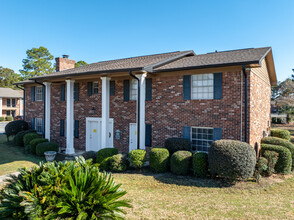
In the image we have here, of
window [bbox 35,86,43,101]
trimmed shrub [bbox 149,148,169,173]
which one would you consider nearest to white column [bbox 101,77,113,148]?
trimmed shrub [bbox 149,148,169,173]

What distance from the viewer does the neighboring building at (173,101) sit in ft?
30.2

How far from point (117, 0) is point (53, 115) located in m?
9.66

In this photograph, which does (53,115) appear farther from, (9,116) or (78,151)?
(9,116)

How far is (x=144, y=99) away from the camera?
34.4 feet

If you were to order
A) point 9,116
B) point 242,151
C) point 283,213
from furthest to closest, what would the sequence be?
point 9,116
point 242,151
point 283,213

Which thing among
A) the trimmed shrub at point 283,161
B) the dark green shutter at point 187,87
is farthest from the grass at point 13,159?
the trimmed shrub at point 283,161

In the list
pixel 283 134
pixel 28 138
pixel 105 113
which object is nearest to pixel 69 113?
pixel 105 113

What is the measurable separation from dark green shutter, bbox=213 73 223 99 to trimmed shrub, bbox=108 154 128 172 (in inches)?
200

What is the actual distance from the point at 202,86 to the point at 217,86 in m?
0.72

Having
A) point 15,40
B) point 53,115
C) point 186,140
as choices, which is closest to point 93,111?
point 53,115

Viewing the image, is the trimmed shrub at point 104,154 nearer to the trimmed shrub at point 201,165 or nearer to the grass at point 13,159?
the grass at point 13,159

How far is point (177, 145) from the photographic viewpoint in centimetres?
977

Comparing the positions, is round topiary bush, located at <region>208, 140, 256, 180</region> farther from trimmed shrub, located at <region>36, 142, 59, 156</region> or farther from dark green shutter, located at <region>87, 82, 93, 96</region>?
trimmed shrub, located at <region>36, 142, 59, 156</region>

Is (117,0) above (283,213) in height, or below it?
above
